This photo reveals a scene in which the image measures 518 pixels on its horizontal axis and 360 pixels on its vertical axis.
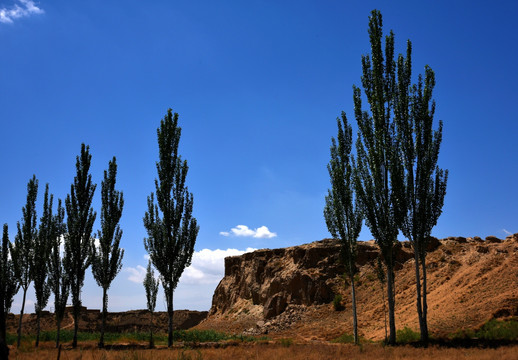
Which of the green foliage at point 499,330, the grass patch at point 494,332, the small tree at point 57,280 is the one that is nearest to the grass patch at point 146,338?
the small tree at point 57,280

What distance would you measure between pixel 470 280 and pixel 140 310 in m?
56.1

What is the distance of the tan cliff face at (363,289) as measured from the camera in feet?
84.3

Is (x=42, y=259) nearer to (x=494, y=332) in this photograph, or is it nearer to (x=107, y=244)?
(x=107, y=244)

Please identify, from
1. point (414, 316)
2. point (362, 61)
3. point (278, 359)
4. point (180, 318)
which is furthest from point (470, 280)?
point (180, 318)

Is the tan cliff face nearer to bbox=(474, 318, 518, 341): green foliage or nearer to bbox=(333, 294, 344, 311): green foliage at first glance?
bbox=(333, 294, 344, 311): green foliage

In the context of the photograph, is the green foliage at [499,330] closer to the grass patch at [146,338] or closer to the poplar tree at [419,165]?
the poplar tree at [419,165]

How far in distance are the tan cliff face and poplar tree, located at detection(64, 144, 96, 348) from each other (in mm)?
18969

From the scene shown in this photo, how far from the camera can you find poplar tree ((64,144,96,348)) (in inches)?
986

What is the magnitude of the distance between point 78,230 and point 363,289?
3091 centimetres

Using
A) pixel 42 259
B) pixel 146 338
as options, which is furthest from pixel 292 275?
pixel 42 259

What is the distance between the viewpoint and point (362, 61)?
71.8 feet

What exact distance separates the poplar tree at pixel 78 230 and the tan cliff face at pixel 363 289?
1897 cm

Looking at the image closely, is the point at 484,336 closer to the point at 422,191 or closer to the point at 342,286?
the point at 422,191

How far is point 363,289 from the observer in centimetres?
4350
